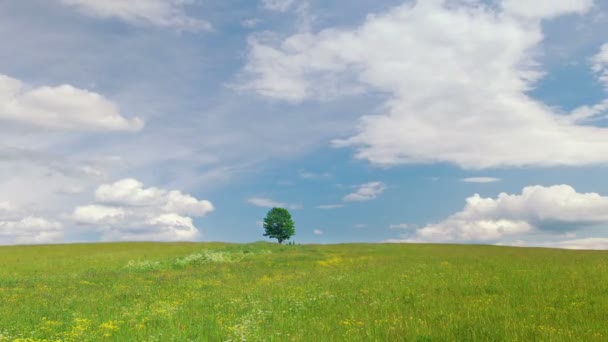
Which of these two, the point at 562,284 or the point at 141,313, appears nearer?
the point at 141,313

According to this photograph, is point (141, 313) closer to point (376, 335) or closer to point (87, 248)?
point (376, 335)

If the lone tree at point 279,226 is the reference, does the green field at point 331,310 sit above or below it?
below

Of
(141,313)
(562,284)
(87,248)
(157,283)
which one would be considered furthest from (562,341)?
(87,248)

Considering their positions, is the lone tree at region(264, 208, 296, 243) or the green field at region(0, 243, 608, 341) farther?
the lone tree at region(264, 208, 296, 243)

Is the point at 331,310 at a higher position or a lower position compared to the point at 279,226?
lower

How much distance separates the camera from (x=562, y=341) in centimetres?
1022

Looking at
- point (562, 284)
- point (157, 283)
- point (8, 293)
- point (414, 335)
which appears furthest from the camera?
point (157, 283)

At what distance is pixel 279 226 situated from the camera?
91.6 metres

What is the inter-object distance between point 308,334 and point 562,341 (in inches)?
245

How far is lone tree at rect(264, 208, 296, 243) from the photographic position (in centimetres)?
9131

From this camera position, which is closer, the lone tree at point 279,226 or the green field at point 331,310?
the green field at point 331,310

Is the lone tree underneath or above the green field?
above

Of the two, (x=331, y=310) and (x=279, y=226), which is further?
(x=279, y=226)

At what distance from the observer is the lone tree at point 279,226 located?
300 feet
